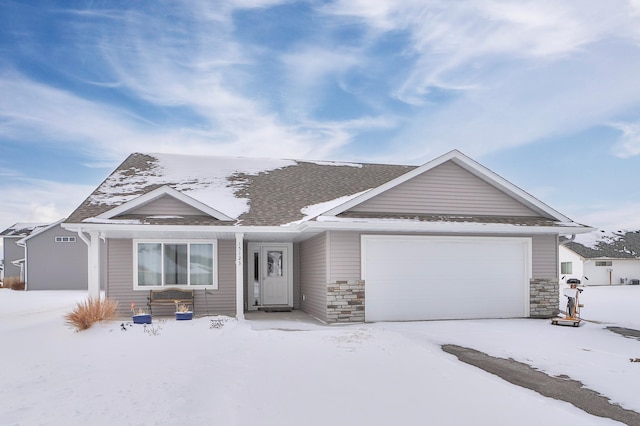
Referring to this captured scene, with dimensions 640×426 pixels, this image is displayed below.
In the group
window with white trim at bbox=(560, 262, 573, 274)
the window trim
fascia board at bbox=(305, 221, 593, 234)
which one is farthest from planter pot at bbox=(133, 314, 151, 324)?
window with white trim at bbox=(560, 262, 573, 274)

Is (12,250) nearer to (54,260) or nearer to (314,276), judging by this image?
(54,260)

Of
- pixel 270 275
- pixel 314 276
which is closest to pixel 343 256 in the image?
pixel 314 276

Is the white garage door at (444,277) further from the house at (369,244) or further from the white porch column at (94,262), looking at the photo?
the white porch column at (94,262)

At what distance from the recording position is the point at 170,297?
13.6 m

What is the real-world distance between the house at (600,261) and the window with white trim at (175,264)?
30.6 metres

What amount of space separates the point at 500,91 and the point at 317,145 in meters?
10.9

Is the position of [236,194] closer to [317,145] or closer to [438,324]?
[438,324]

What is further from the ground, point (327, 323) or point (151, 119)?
point (151, 119)

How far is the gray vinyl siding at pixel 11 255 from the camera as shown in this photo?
39438mm

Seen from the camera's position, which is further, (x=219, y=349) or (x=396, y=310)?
(x=396, y=310)

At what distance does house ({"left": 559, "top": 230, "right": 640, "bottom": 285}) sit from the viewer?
3647 centimetres

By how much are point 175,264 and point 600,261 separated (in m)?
34.6

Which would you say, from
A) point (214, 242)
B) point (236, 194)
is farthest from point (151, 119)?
point (214, 242)

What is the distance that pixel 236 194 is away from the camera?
15656mm
